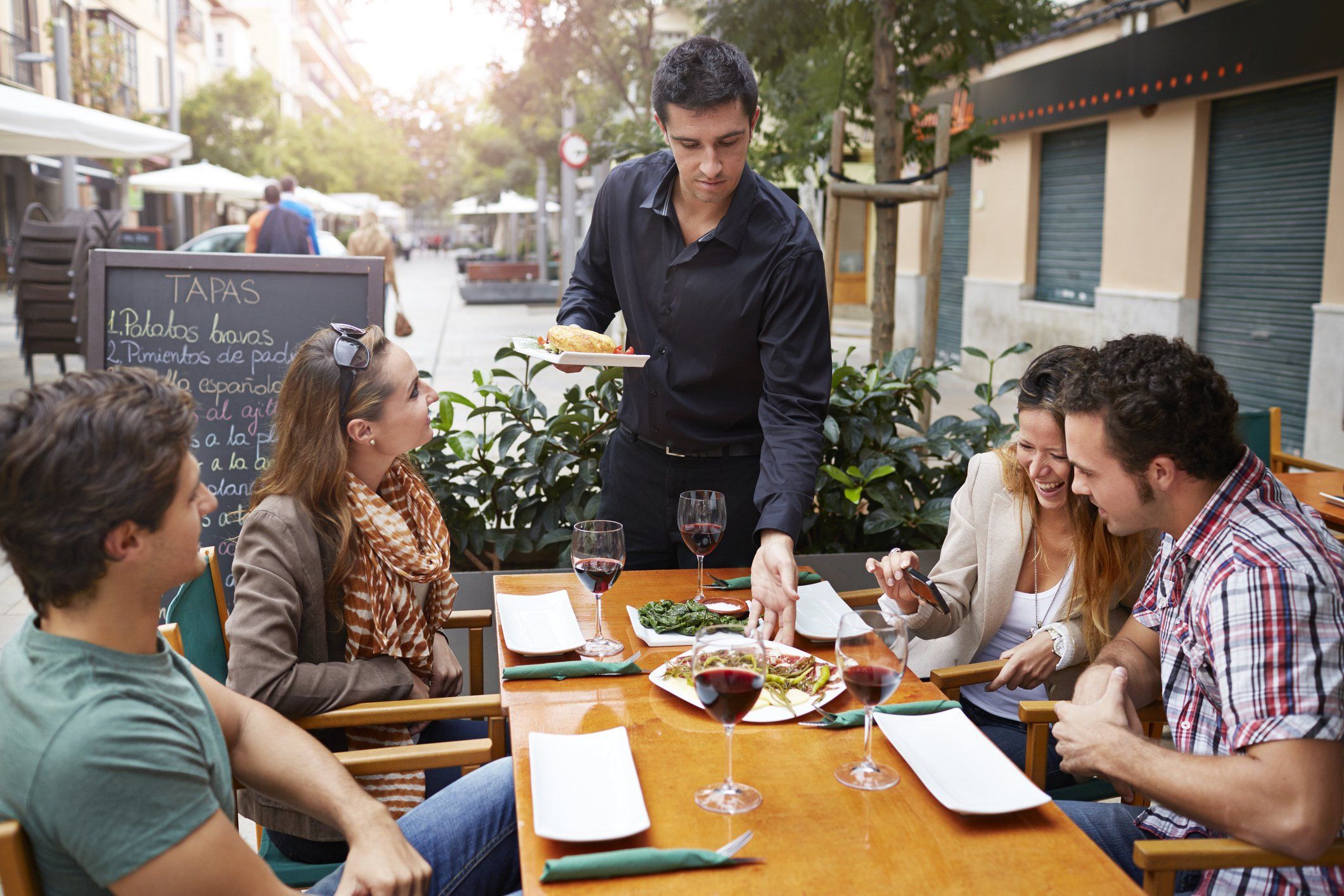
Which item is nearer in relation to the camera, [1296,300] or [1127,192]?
[1296,300]

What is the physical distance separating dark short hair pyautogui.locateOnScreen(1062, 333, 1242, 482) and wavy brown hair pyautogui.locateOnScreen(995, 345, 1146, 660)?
0.66m

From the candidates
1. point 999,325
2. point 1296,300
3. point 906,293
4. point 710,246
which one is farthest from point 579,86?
point 710,246

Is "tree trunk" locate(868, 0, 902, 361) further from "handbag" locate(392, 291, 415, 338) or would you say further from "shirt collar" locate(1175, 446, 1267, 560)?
"handbag" locate(392, 291, 415, 338)

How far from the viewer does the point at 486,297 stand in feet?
74.9

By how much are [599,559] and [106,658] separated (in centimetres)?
106

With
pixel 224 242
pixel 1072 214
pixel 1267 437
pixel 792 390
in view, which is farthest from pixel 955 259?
pixel 792 390

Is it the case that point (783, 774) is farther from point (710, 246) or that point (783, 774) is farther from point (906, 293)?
point (906, 293)

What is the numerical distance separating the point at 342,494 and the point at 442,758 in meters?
0.62

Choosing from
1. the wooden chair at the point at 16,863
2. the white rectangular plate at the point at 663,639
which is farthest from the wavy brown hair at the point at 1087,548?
the wooden chair at the point at 16,863

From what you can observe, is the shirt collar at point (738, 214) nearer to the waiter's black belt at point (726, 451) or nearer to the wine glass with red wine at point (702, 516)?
the waiter's black belt at point (726, 451)

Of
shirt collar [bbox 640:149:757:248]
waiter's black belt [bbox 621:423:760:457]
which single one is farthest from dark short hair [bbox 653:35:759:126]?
waiter's black belt [bbox 621:423:760:457]

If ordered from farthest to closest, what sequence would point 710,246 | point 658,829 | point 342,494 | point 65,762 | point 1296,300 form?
point 1296,300
point 710,246
point 342,494
point 658,829
point 65,762

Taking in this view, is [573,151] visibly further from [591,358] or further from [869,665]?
[869,665]

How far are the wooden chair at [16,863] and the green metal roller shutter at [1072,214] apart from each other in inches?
455
